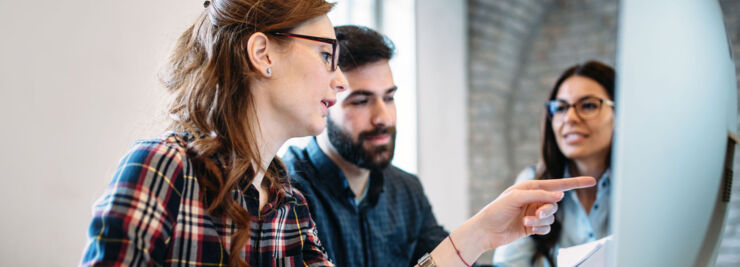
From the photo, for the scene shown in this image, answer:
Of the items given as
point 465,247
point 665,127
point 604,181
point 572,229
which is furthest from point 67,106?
point 604,181

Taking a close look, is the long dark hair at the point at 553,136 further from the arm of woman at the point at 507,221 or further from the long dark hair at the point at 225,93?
the long dark hair at the point at 225,93

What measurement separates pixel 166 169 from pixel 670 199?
73 centimetres

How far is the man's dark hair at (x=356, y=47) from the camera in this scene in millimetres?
1810

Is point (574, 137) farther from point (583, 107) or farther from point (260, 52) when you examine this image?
point (260, 52)

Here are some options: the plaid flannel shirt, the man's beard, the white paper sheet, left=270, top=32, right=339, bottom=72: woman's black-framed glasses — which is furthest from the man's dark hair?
the white paper sheet

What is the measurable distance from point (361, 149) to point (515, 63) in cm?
284

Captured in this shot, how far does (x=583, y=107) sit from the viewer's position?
2260mm

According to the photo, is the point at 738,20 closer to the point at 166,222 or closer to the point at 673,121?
the point at 673,121

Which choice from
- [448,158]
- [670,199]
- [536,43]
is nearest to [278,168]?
[670,199]

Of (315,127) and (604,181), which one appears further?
(604,181)

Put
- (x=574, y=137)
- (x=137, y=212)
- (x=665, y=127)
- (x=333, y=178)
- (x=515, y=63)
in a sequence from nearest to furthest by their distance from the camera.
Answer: (x=665, y=127), (x=137, y=212), (x=333, y=178), (x=574, y=137), (x=515, y=63)

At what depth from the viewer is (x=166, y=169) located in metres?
0.91

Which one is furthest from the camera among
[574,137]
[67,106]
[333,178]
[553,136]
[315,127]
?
[553,136]

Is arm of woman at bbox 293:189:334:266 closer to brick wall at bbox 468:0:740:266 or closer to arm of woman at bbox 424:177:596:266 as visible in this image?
arm of woman at bbox 424:177:596:266
